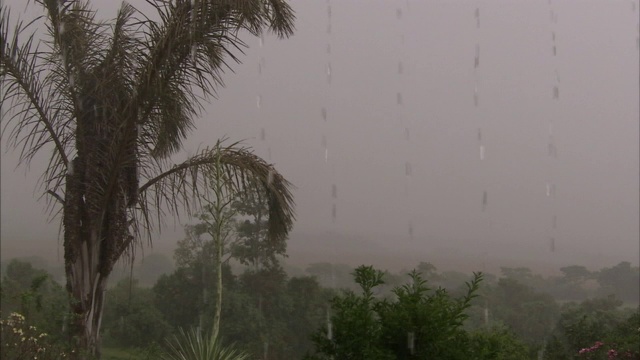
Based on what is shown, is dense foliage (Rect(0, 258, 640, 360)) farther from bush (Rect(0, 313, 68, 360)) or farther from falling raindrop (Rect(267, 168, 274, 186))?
falling raindrop (Rect(267, 168, 274, 186))

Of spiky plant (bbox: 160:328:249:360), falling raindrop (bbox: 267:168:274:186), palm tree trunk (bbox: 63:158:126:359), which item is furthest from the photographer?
palm tree trunk (bbox: 63:158:126:359)

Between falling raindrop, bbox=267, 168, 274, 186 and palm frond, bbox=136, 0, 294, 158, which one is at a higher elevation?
palm frond, bbox=136, 0, 294, 158

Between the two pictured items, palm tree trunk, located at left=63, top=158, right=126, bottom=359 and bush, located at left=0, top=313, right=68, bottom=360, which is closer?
bush, located at left=0, top=313, right=68, bottom=360

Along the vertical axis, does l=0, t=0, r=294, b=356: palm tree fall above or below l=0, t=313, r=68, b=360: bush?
above

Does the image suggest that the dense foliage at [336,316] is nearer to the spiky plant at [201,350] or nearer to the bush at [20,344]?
the bush at [20,344]

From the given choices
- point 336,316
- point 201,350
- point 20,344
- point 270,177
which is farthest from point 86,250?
point 336,316

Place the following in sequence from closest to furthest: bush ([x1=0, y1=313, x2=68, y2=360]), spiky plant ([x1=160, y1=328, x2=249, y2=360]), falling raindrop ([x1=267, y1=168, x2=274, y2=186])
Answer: bush ([x1=0, y1=313, x2=68, y2=360]) < spiky plant ([x1=160, y1=328, x2=249, y2=360]) < falling raindrop ([x1=267, y1=168, x2=274, y2=186])

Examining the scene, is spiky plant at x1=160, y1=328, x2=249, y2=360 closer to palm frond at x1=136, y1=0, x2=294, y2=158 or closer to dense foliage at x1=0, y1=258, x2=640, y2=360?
dense foliage at x1=0, y1=258, x2=640, y2=360

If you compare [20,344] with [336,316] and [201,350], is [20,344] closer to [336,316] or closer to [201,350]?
[201,350]

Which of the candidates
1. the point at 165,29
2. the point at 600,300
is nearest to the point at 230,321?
the point at 165,29

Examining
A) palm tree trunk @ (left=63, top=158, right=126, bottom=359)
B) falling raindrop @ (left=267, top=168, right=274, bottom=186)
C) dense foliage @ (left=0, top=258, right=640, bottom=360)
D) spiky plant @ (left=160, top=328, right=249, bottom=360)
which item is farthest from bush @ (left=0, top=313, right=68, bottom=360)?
falling raindrop @ (left=267, top=168, right=274, bottom=186)

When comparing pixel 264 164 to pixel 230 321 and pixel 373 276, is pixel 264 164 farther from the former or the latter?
pixel 230 321

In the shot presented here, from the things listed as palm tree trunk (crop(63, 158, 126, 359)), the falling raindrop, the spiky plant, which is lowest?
the spiky plant

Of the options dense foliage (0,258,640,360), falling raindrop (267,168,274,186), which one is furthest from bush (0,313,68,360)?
falling raindrop (267,168,274,186)
